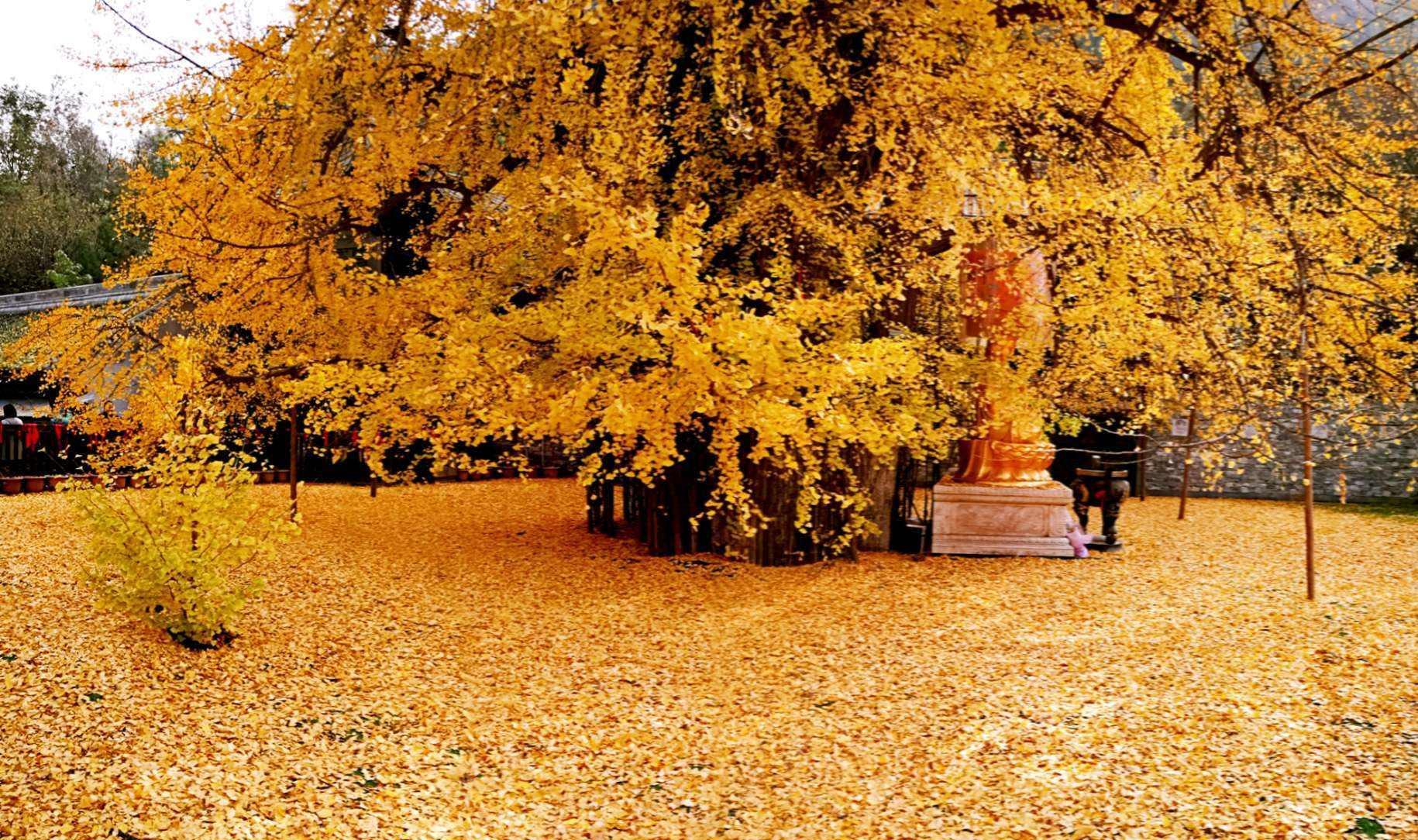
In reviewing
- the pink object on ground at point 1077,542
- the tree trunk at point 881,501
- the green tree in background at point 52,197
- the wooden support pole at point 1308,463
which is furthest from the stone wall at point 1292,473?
the green tree in background at point 52,197

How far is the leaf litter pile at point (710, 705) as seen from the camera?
5.24m

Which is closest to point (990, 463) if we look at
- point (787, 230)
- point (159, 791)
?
point (787, 230)

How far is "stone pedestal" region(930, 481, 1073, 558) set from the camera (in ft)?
40.0

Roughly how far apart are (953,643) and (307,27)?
640 centimetres

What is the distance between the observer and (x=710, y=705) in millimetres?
7109

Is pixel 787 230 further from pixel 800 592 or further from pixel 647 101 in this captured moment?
pixel 800 592

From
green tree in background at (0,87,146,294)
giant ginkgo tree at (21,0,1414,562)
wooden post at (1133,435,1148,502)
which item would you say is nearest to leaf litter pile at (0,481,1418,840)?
giant ginkgo tree at (21,0,1414,562)

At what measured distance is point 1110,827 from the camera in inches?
202

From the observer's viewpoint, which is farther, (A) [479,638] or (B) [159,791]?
(A) [479,638]

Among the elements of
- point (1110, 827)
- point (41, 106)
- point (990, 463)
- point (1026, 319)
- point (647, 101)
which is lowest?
point (1110, 827)

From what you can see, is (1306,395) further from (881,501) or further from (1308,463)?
(881,501)

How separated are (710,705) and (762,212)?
4.34m

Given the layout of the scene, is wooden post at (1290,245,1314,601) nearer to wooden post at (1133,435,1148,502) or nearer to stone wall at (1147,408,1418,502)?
wooden post at (1133,435,1148,502)

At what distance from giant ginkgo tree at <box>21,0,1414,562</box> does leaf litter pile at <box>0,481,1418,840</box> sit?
1218 millimetres
